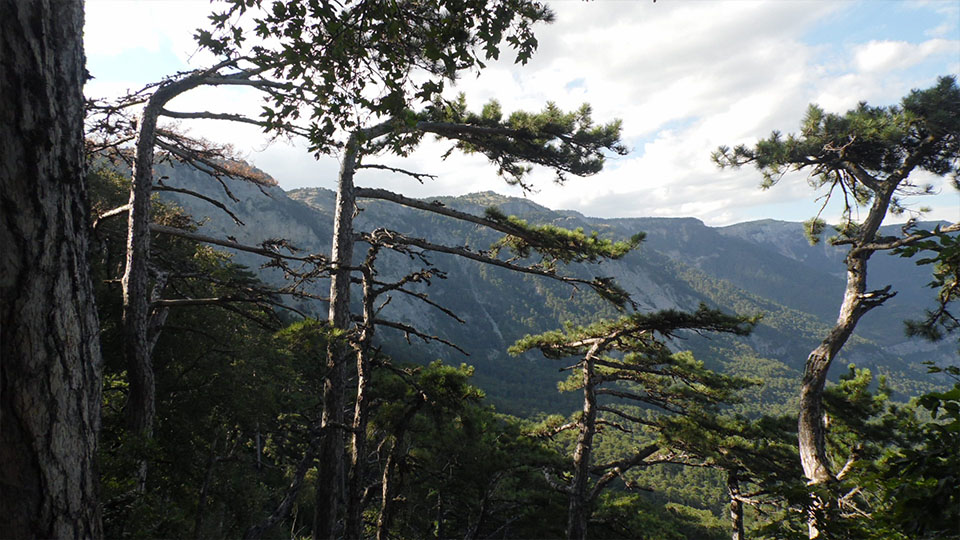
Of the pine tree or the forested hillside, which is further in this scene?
the pine tree

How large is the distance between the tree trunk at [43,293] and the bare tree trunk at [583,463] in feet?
32.7

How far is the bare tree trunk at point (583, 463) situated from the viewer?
1047cm

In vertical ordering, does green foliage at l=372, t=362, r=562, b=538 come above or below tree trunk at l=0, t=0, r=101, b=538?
below

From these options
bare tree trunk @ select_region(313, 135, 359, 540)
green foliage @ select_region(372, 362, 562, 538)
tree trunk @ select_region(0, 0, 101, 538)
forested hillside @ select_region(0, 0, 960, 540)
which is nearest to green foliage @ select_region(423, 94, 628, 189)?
forested hillside @ select_region(0, 0, 960, 540)

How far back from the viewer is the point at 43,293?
1741 millimetres

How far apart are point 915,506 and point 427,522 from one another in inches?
698

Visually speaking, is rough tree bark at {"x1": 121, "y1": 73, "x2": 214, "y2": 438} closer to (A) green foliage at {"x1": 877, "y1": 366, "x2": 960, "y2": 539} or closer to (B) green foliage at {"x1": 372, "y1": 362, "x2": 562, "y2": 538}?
(B) green foliage at {"x1": 372, "y1": 362, "x2": 562, "y2": 538}

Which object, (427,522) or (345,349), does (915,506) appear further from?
(427,522)

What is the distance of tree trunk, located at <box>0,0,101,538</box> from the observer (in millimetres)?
1635

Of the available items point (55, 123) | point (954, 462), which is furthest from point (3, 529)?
point (954, 462)

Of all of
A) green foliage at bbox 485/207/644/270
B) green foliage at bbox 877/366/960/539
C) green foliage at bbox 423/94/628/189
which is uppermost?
green foliage at bbox 423/94/628/189

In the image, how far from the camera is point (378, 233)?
7113mm

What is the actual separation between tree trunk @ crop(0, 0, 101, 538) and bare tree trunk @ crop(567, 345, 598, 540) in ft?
32.7

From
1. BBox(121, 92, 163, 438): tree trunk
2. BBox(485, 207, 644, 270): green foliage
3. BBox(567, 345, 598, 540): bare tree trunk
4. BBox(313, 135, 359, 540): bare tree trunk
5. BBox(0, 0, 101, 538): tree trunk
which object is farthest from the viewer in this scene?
BBox(567, 345, 598, 540): bare tree trunk
